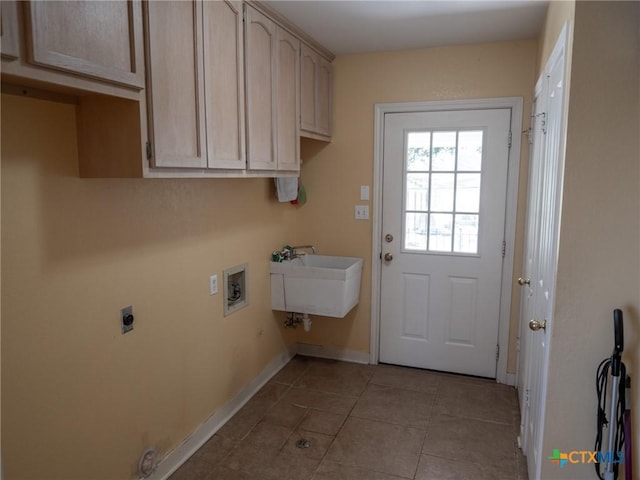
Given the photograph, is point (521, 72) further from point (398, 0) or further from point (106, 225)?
point (106, 225)

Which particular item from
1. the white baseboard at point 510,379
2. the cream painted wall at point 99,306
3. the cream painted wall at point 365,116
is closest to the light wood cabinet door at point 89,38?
the cream painted wall at point 99,306

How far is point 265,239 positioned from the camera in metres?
3.28

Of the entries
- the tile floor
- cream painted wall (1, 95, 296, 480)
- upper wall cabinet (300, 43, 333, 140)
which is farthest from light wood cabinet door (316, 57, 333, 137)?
the tile floor

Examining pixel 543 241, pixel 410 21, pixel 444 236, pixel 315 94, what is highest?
pixel 410 21

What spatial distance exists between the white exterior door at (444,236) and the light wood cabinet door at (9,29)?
2.61 meters

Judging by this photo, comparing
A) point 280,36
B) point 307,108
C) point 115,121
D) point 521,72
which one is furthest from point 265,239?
point 521,72

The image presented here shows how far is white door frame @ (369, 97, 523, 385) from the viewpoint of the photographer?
3137mm

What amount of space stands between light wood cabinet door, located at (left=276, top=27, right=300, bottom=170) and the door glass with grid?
3.14 ft

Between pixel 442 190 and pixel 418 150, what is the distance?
1.13ft

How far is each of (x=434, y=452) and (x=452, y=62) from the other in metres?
2.52

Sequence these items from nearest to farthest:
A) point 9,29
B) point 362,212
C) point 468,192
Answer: point 9,29
point 468,192
point 362,212

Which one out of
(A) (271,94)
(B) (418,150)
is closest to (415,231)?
(B) (418,150)

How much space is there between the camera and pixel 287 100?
2.78m

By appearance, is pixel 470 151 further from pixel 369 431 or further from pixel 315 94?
pixel 369 431
